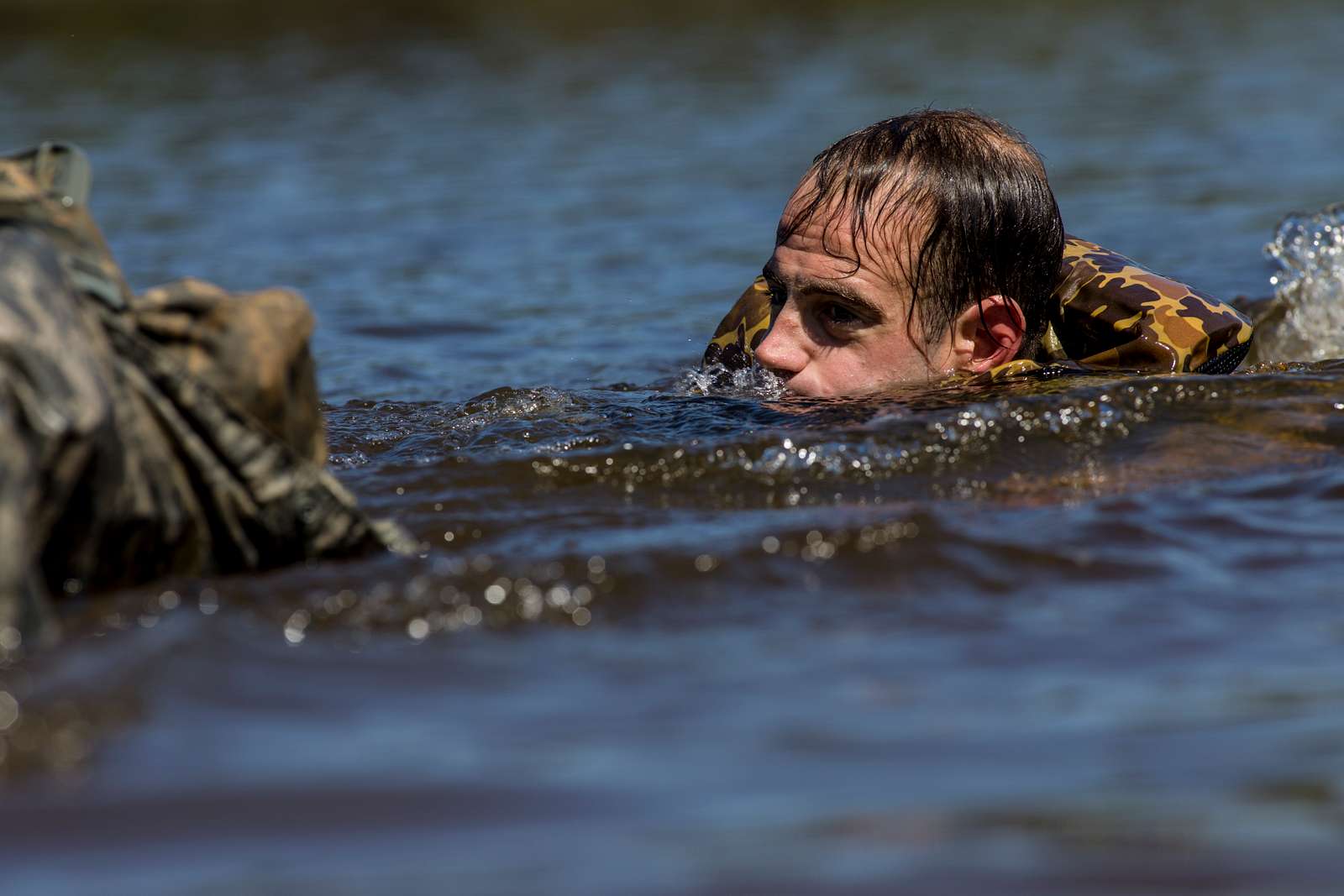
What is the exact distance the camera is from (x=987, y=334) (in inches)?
181

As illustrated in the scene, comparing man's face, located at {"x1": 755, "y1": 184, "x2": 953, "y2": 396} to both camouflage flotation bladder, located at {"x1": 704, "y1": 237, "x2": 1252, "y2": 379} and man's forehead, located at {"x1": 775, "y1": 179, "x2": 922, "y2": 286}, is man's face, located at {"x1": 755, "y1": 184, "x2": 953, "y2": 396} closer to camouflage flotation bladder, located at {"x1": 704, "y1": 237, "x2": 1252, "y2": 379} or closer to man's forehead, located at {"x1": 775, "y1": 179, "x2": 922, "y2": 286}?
man's forehead, located at {"x1": 775, "y1": 179, "x2": 922, "y2": 286}

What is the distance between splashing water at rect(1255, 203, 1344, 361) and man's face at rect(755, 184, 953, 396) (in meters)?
2.28

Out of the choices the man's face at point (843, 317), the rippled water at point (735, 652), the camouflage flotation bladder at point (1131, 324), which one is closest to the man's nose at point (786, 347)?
the man's face at point (843, 317)

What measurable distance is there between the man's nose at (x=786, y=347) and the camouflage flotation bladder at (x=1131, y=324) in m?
0.55

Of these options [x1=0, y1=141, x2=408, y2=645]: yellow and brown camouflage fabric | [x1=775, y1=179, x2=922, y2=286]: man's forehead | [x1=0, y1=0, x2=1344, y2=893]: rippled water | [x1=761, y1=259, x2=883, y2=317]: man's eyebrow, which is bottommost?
[x1=0, y1=0, x2=1344, y2=893]: rippled water

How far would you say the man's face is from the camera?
4414mm

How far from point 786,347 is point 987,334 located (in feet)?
1.84

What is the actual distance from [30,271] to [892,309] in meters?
2.51

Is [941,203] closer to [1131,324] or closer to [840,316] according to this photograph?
[840,316]

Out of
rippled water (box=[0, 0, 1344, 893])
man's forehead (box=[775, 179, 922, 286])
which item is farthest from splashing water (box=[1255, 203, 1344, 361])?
man's forehead (box=[775, 179, 922, 286])

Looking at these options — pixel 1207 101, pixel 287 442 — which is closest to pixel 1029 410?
A: pixel 287 442

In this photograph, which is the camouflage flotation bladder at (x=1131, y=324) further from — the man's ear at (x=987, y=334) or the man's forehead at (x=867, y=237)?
the man's forehead at (x=867, y=237)

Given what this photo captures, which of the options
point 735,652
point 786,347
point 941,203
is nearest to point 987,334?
point 941,203

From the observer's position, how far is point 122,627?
2.67 metres
